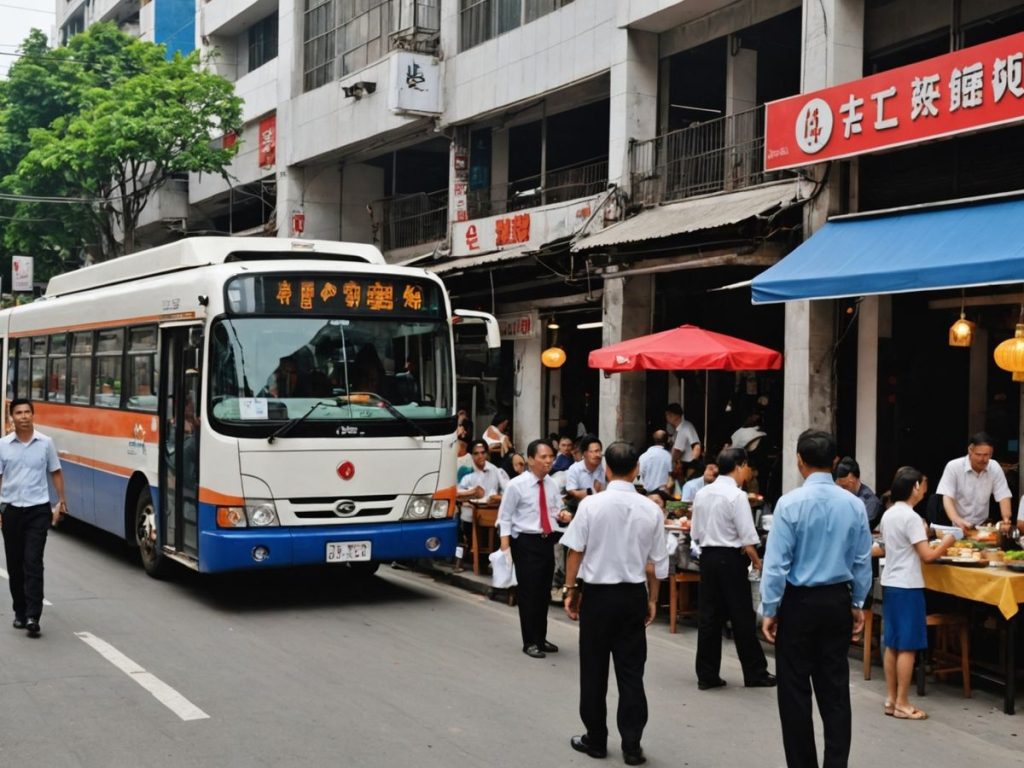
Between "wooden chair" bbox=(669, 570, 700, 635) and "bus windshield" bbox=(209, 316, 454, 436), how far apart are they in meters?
2.62

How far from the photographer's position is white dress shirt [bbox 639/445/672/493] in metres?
14.3

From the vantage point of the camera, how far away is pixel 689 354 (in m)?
13.1

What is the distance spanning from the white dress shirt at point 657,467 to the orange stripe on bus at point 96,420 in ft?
19.5

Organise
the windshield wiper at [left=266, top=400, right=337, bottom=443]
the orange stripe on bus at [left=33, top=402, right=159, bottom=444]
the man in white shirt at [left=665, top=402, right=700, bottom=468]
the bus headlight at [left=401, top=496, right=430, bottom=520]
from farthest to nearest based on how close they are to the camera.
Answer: the man in white shirt at [left=665, top=402, right=700, bottom=468], the orange stripe on bus at [left=33, top=402, right=159, bottom=444], the bus headlight at [left=401, top=496, right=430, bottom=520], the windshield wiper at [left=266, top=400, right=337, bottom=443]

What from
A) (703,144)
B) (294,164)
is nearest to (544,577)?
(703,144)

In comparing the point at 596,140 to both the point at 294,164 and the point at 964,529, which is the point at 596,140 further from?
the point at 964,529

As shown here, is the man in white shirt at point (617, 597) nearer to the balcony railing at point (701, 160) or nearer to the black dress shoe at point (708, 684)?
the black dress shoe at point (708, 684)

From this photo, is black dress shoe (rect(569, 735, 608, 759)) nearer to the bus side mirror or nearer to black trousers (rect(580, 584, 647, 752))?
black trousers (rect(580, 584, 647, 752))

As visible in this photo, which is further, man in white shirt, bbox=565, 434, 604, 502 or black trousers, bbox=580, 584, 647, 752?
man in white shirt, bbox=565, 434, 604, 502

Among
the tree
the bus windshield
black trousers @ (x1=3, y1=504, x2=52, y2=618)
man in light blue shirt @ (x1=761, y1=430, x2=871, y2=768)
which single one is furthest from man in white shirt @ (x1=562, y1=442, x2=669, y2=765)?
the tree

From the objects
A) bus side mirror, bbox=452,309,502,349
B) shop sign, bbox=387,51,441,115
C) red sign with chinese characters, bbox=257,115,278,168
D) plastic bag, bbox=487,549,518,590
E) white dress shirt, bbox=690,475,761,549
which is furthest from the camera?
red sign with chinese characters, bbox=257,115,278,168

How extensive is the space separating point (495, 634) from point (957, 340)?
19.4 ft

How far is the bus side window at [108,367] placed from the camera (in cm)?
1298

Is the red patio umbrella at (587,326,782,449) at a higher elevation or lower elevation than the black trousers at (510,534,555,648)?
higher
